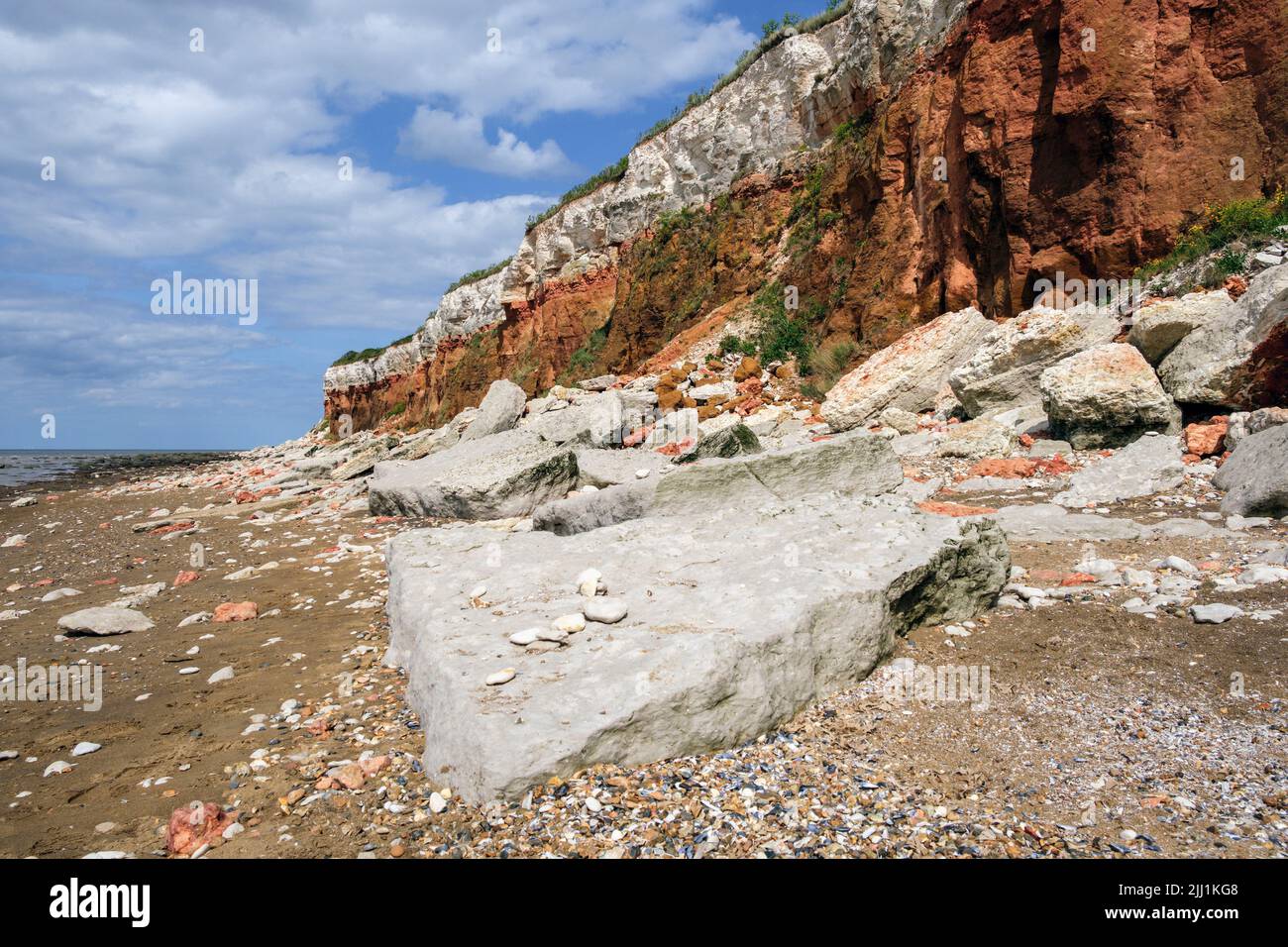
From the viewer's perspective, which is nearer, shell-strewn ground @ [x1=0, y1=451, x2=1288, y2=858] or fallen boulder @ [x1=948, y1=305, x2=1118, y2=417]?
shell-strewn ground @ [x1=0, y1=451, x2=1288, y2=858]

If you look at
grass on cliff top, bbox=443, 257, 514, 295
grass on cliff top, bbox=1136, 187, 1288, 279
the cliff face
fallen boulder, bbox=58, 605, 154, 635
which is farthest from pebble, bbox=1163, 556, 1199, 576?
grass on cliff top, bbox=443, 257, 514, 295

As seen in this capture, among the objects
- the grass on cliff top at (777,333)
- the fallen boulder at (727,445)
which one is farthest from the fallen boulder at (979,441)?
the grass on cliff top at (777,333)

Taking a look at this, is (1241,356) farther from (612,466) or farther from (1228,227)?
(612,466)

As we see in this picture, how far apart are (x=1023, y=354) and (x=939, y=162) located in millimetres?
6139

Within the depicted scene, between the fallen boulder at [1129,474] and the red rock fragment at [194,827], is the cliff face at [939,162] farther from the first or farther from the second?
the red rock fragment at [194,827]

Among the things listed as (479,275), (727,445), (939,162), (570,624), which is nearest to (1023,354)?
(727,445)

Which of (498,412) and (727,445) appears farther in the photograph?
(498,412)

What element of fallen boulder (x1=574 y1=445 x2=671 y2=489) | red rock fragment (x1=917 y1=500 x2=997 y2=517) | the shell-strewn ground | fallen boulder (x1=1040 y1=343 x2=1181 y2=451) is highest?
fallen boulder (x1=1040 y1=343 x2=1181 y2=451)

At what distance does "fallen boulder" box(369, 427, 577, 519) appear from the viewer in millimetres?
8469

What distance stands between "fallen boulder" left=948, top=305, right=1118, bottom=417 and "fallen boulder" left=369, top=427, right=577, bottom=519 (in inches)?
214

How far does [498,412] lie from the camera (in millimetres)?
14875

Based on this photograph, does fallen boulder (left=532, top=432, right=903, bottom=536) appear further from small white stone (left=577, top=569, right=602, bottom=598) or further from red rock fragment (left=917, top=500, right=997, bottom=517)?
small white stone (left=577, top=569, right=602, bottom=598)

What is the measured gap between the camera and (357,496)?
41.1 ft

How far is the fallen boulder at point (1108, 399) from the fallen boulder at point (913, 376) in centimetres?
269
